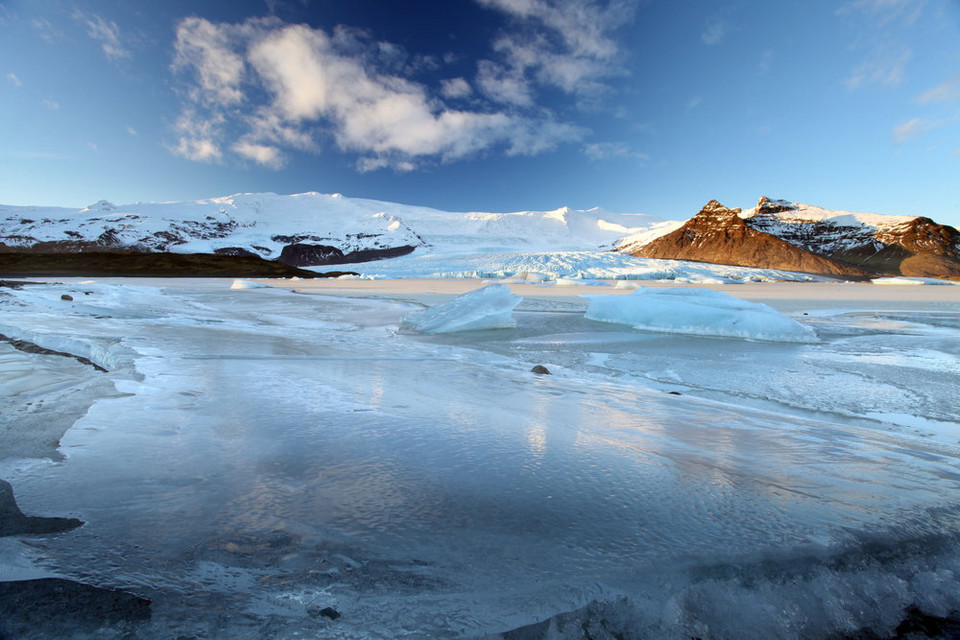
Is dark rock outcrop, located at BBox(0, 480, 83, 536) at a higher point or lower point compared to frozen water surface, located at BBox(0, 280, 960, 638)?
higher

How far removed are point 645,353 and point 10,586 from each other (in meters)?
4.95

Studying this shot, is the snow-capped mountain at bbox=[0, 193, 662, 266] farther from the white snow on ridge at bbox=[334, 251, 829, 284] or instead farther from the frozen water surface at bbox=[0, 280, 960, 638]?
the frozen water surface at bbox=[0, 280, 960, 638]

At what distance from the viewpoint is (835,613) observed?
1.04 metres

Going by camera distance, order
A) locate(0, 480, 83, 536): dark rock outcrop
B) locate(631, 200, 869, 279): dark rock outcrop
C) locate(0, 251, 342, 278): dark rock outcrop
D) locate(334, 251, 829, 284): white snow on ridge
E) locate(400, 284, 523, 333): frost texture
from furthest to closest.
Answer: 1. locate(631, 200, 869, 279): dark rock outcrop
2. locate(334, 251, 829, 284): white snow on ridge
3. locate(0, 251, 342, 278): dark rock outcrop
4. locate(400, 284, 523, 333): frost texture
5. locate(0, 480, 83, 536): dark rock outcrop

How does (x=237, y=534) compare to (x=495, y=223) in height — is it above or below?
below

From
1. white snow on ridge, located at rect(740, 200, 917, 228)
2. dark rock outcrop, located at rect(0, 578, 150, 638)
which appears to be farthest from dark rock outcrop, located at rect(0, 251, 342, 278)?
white snow on ridge, located at rect(740, 200, 917, 228)

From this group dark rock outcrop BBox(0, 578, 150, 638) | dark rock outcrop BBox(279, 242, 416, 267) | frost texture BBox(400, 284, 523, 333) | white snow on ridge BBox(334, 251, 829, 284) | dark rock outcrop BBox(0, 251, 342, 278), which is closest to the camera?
dark rock outcrop BBox(0, 578, 150, 638)

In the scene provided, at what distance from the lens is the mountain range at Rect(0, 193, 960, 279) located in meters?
98.0

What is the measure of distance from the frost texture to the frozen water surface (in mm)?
3671

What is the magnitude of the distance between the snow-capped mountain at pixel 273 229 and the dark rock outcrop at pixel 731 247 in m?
18.2

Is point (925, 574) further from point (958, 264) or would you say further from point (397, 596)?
point (958, 264)

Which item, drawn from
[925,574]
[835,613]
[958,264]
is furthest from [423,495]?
[958,264]

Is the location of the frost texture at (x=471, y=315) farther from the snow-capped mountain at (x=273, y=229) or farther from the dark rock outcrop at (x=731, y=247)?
the dark rock outcrop at (x=731, y=247)

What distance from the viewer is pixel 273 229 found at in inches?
4535
